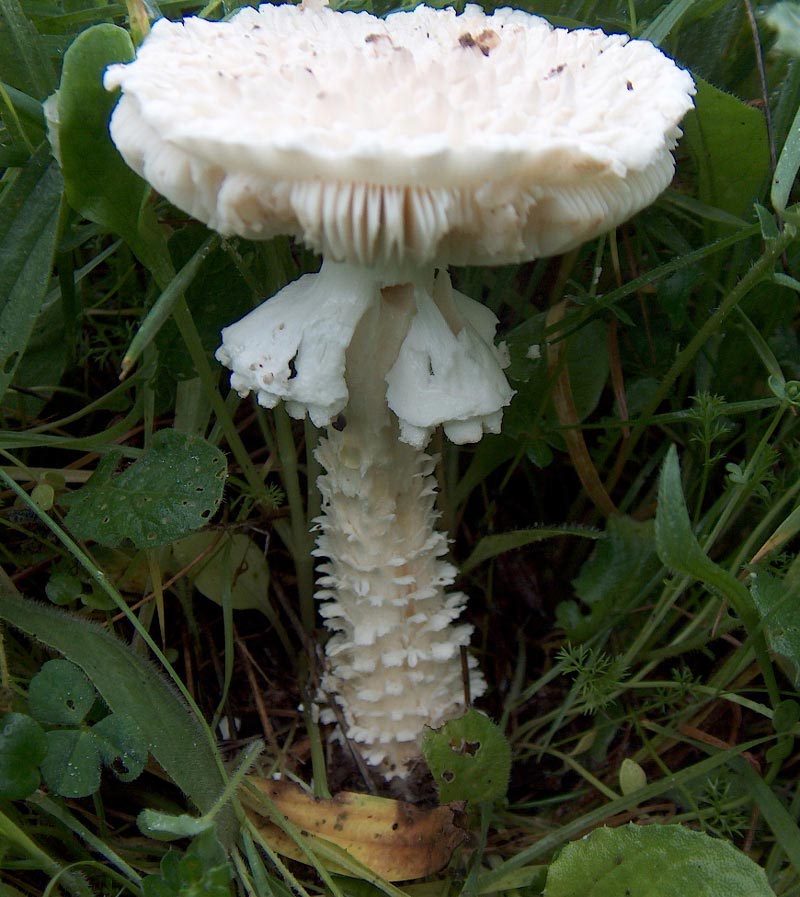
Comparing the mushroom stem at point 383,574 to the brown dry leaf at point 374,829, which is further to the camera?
the brown dry leaf at point 374,829

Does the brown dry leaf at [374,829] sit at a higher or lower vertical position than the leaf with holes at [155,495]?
lower

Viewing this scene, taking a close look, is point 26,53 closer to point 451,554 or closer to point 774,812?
point 451,554

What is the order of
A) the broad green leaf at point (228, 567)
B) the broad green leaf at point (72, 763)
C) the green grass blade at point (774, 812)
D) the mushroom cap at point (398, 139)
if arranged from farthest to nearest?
the broad green leaf at point (228, 567)
the green grass blade at point (774, 812)
the broad green leaf at point (72, 763)
the mushroom cap at point (398, 139)

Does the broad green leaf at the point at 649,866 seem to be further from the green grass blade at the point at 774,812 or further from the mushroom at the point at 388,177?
the mushroom at the point at 388,177

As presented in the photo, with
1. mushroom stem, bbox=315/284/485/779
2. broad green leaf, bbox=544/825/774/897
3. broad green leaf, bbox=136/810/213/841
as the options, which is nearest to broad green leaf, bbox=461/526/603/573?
mushroom stem, bbox=315/284/485/779

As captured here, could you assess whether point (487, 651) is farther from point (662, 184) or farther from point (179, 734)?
point (662, 184)

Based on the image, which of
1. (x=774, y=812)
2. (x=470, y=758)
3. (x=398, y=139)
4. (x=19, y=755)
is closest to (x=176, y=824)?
(x=19, y=755)

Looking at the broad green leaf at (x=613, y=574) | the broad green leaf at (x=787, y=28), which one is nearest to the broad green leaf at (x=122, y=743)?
the broad green leaf at (x=613, y=574)

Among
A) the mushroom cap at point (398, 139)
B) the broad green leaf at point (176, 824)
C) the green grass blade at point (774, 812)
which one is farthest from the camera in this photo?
the green grass blade at point (774, 812)

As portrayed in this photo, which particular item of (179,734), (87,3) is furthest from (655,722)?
(87,3)
